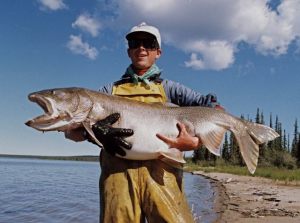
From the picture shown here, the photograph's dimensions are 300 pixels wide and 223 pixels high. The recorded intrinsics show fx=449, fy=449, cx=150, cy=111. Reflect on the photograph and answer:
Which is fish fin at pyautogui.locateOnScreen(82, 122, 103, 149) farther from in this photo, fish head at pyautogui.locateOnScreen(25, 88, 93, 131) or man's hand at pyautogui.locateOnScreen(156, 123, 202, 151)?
man's hand at pyautogui.locateOnScreen(156, 123, 202, 151)

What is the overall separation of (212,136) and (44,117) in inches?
69.4

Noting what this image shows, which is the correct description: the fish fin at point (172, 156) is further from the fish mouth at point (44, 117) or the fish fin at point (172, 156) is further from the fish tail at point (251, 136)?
the fish mouth at point (44, 117)

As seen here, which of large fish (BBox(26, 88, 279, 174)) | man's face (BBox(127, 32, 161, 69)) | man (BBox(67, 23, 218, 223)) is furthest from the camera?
man's face (BBox(127, 32, 161, 69))

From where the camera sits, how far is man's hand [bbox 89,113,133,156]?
434cm

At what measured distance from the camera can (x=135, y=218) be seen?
15.5 ft

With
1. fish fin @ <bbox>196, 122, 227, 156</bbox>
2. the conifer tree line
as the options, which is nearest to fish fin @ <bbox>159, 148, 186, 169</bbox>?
fish fin @ <bbox>196, 122, 227, 156</bbox>

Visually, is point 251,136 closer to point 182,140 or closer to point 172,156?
point 182,140

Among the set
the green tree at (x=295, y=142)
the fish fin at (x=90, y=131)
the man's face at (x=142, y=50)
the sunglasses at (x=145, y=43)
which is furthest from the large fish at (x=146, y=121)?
the green tree at (x=295, y=142)

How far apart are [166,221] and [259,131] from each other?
4.50 ft

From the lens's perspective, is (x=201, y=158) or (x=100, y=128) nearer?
(x=100, y=128)

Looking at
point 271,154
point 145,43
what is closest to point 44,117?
point 145,43

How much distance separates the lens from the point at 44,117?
4.32 meters

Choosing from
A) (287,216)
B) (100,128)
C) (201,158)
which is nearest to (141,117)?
(100,128)

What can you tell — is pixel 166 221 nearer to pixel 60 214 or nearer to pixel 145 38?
pixel 145 38
